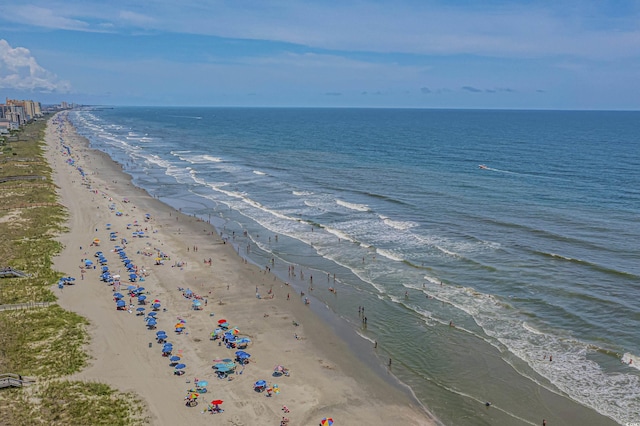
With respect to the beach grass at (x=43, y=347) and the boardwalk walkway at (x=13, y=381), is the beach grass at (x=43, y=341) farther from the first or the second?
the boardwalk walkway at (x=13, y=381)

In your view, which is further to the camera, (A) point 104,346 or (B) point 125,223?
(B) point 125,223

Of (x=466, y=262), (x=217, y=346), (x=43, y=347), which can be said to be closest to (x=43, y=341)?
(x=43, y=347)

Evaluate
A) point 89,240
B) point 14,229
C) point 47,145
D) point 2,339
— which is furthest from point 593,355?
point 47,145

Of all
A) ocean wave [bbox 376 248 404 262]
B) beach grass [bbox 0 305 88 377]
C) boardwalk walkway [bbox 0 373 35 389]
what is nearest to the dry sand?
beach grass [bbox 0 305 88 377]

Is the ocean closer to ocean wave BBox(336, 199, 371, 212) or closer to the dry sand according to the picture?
ocean wave BBox(336, 199, 371, 212)

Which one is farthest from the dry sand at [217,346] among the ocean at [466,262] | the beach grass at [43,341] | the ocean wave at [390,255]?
the ocean wave at [390,255]

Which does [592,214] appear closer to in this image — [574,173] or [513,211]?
[513,211]

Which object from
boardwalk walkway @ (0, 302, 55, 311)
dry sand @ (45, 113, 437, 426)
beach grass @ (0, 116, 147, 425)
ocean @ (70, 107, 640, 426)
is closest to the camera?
beach grass @ (0, 116, 147, 425)
